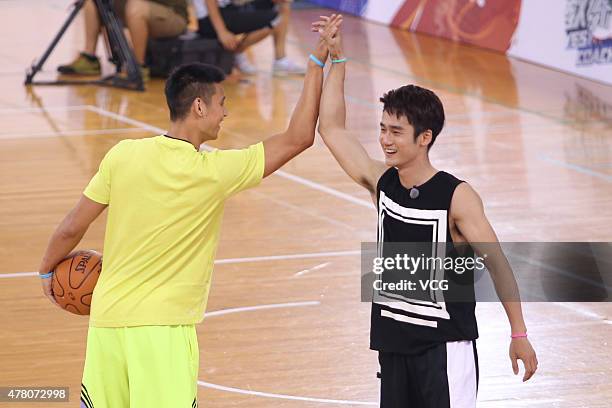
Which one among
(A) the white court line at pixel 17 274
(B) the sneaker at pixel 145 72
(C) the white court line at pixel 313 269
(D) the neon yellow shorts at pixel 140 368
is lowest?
(B) the sneaker at pixel 145 72

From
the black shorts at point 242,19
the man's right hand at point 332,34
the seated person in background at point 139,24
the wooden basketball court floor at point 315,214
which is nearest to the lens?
the man's right hand at point 332,34

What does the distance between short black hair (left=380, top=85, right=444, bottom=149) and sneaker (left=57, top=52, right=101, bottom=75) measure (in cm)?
1052

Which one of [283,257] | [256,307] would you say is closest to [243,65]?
[283,257]

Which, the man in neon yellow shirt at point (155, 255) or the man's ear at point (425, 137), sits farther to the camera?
the man's ear at point (425, 137)

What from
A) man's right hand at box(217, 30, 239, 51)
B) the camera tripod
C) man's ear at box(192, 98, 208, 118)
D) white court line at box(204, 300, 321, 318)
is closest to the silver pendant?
man's ear at box(192, 98, 208, 118)

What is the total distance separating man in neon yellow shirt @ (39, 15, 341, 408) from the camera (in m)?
4.02

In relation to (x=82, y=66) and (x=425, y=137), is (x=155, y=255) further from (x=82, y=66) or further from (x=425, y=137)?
(x=82, y=66)

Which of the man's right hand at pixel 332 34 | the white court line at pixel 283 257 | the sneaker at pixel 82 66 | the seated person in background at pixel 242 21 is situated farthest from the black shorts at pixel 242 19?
the man's right hand at pixel 332 34

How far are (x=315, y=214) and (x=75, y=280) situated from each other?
182 inches

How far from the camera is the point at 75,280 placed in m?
4.29

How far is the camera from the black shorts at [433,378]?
4.09 m

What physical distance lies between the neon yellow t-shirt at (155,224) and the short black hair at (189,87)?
12cm

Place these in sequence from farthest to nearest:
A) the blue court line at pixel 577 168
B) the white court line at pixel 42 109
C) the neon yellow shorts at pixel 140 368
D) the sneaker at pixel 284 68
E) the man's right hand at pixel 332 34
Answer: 1. the sneaker at pixel 284 68
2. the white court line at pixel 42 109
3. the blue court line at pixel 577 168
4. the man's right hand at pixel 332 34
5. the neon yellow shorts at pixel 140 368

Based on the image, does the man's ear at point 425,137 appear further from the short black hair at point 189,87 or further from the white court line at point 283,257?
the white court line at point 283,257
